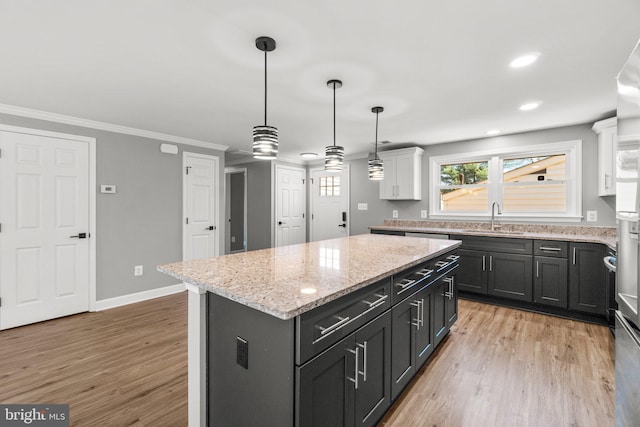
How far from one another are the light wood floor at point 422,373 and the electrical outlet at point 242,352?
2.74 feet

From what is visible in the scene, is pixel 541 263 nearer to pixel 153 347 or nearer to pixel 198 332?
pixel 198 332

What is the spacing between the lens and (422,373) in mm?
2225

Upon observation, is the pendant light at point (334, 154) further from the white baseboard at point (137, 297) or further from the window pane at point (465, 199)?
the white baseboard at point (137, 297)

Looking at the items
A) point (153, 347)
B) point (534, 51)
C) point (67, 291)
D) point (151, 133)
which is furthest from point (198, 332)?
point (151, 133)

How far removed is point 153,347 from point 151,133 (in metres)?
2.76

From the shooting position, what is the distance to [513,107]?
305 cm

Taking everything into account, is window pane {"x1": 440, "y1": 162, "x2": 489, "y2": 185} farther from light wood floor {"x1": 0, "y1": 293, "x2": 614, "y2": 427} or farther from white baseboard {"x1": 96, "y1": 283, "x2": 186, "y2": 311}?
white baseboard {"x1": 96, "y1": 283, "x2": 186, "y2": 311}

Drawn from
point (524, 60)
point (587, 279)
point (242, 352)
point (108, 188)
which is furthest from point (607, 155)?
point (108, 188)

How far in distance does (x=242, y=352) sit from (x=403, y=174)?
4208mm

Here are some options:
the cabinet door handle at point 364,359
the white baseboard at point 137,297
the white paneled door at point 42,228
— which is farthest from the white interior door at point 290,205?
the cabinet door handle at point 364,359

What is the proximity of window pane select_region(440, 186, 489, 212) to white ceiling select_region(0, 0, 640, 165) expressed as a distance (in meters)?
1.35

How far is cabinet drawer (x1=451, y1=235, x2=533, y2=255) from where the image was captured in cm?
350

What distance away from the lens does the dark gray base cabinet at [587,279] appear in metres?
3.08

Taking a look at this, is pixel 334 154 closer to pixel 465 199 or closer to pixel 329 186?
pixel 465 199
